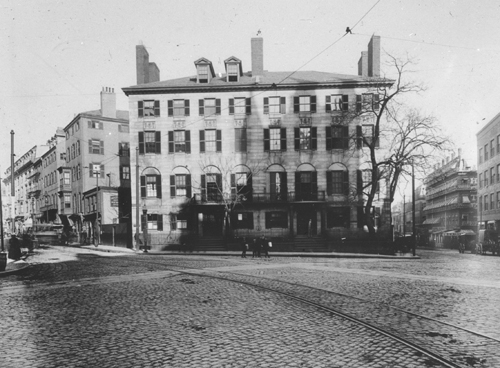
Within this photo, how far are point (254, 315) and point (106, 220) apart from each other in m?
44.3

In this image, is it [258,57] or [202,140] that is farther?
[258,57]

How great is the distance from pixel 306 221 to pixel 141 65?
71.8 ft

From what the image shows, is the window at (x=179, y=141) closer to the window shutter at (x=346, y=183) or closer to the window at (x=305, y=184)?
the window at (x=305, y=184)

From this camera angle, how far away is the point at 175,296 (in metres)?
10.8

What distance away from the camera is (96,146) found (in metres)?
52.9

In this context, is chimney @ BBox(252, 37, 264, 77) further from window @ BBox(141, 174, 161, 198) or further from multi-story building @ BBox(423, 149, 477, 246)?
multi-story building @ BBox(423, 149, 477, 246)

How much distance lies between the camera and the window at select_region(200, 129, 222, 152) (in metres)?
39.6

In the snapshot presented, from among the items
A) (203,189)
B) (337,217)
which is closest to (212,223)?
(203,189)

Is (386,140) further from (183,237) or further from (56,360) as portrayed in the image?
(56,360)

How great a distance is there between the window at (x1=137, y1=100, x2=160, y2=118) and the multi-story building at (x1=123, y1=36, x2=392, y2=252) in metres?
0.09

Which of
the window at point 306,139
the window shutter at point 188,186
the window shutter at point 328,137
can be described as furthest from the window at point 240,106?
the window shutter at point 328,137

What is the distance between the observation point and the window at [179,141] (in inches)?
1563

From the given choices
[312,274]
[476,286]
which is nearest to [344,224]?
[312,274]

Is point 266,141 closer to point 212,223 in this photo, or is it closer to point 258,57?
point 258,57
